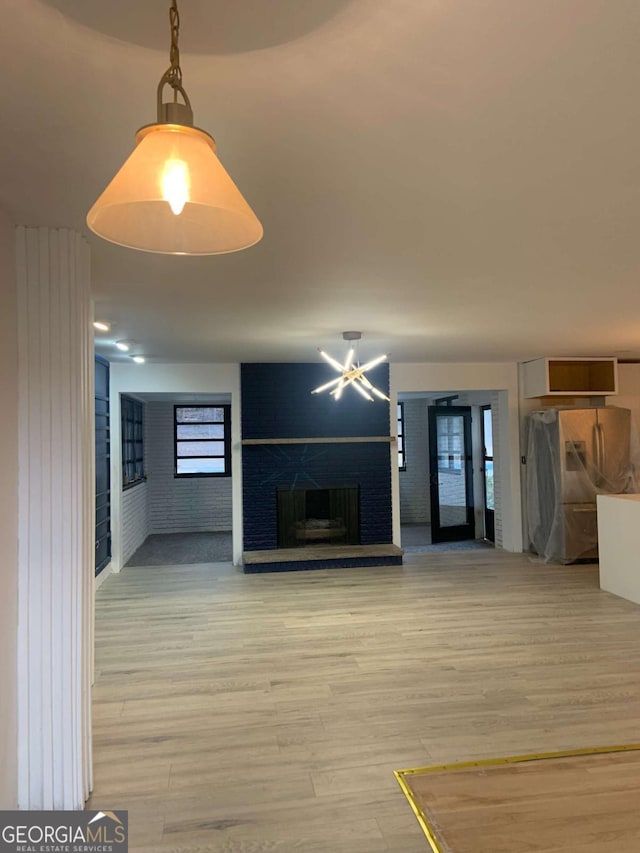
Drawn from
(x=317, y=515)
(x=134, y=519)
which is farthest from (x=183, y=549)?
(x=317, y=515)

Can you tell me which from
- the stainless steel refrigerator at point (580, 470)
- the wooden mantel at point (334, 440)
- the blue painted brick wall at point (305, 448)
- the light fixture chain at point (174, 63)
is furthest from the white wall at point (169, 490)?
the light fixture chain at point (174, 63)

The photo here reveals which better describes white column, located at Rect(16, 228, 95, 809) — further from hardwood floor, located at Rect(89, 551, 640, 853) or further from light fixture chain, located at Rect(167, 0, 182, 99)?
light fixture chain, located at Rect(167, 0, 182, 99)

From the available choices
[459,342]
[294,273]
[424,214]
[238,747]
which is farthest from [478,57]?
[459,342]

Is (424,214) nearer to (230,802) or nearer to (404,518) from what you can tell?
(230,802)

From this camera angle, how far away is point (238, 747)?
2.67m

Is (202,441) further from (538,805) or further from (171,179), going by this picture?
(171,179)

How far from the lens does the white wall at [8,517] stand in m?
1.99

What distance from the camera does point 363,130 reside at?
1529 mm

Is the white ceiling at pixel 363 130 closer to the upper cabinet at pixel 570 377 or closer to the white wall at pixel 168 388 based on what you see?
the white wall at pixel 168 388

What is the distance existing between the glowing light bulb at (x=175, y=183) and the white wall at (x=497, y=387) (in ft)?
20.1

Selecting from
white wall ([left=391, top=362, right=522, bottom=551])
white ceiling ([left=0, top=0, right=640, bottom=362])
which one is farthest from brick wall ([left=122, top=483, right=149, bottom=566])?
white ceiling ([left=0, top=0, right=640, bottom=362])

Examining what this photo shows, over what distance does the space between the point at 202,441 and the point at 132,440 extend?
160 centimetres

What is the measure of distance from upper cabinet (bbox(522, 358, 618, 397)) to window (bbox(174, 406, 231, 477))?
4896 millimetres

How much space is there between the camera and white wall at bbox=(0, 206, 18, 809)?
1.99 metres
